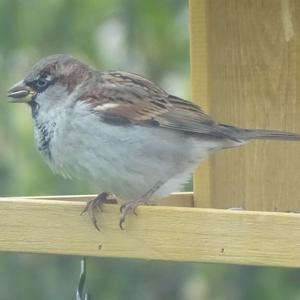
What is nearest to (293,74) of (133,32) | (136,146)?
(136,146)

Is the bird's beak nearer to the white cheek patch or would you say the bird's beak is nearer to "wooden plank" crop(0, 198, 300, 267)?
the white cheek patch

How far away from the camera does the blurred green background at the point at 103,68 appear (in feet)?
18.1

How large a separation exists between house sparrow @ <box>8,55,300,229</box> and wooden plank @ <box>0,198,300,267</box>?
0.54 feet

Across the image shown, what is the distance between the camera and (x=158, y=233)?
3855 millimetres

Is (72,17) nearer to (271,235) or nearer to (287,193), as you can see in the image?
(287,193)

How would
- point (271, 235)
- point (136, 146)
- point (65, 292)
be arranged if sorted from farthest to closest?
point (65, 292), point (136, 146), point (271, 235)

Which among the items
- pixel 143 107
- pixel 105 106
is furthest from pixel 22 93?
pixel 143 107

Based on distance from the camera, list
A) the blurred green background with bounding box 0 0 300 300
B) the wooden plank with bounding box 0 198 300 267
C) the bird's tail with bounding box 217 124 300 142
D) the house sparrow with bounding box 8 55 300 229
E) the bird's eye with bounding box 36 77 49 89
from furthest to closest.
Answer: the blurred green background with bounding box 0 0 300 300
the bird's eye with bounding box 36 77 49 89
the bird's tail with bounding box 217 124 300 142
the house sparrow with bounding box 8 55 300 229
the wooden plank with bounding box 0 198 300 267

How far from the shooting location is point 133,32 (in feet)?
19.0

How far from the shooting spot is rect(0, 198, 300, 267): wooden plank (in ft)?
12.3

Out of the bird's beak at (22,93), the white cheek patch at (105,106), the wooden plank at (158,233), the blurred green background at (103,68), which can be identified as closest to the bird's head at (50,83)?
the bird's beak at (22,93)

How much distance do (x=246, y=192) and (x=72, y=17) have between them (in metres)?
1.52

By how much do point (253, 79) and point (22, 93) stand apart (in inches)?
29.0

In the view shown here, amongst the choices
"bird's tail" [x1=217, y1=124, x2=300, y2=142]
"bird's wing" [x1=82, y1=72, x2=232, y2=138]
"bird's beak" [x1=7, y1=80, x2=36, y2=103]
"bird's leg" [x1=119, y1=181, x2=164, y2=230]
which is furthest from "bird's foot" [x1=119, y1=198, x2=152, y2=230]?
"bird's beak" [x1=7, y1=80, x2=36, y2=103]
